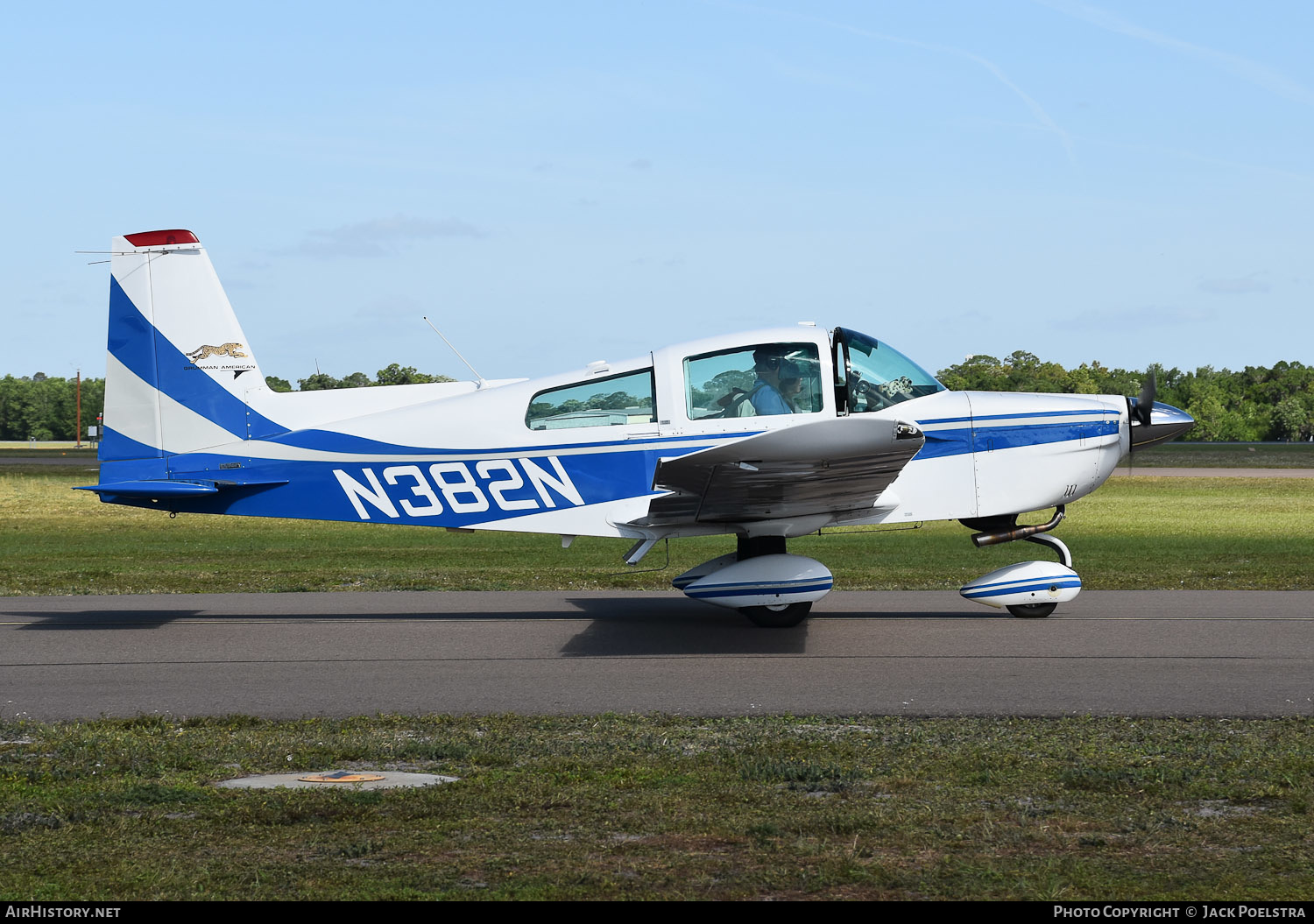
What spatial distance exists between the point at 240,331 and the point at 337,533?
47.1 feet

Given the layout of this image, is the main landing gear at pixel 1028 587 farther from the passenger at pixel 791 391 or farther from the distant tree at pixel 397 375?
the distant tree at pixel 397 375

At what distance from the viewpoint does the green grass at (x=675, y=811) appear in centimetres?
389

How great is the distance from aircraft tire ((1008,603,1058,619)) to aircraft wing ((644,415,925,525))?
180cm

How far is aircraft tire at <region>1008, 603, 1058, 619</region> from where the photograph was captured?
1041 centimetres

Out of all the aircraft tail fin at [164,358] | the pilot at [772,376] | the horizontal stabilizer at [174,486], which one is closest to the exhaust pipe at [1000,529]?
the pilot at [772,376]

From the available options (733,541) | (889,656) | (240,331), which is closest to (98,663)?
(240,331)

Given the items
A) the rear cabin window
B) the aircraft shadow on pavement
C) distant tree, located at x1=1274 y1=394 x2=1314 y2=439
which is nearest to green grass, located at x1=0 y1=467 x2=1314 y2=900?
the aircraft shadow on pavement

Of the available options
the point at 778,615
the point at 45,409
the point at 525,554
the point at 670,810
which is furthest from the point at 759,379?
the point at 45,409

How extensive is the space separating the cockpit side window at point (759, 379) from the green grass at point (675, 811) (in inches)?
147

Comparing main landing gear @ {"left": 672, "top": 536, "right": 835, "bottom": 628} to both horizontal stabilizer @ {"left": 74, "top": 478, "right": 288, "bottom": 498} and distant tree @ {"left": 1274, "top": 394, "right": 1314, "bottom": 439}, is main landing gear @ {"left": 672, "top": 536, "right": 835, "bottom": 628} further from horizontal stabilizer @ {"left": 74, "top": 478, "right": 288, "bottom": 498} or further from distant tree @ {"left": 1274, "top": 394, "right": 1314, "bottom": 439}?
distant tree @ {"left": 1274, "top": 394, "right": 1314, "bottom": 439}

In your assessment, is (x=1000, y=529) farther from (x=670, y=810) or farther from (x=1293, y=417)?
(x=1293, y=417)

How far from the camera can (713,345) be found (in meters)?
9.85

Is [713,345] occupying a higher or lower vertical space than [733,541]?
higher
